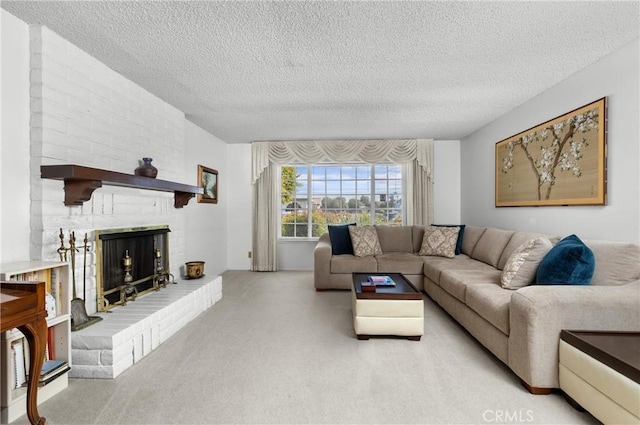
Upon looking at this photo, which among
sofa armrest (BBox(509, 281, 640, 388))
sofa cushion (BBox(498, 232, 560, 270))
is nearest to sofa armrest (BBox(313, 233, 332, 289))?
sofa cushion (BBox(498, 232, 560, 270))

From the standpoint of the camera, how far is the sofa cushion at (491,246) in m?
3.68

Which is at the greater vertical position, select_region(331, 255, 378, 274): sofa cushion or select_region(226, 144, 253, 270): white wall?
select_region(226, 144, 253, 270): white wall

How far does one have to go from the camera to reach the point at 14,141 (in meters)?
2.09

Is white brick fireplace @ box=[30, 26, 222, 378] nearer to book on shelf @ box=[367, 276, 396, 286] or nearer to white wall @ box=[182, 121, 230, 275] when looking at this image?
white wall @ box=[182, 121, 230, 275]

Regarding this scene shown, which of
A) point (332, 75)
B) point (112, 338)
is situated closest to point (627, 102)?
point (332, 75)

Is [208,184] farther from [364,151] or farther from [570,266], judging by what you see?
[570,266]

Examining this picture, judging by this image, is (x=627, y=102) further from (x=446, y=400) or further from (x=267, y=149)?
(x=267, y=149)

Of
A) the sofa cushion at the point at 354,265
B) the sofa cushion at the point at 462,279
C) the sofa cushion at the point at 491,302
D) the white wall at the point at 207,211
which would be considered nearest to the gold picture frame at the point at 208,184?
the white wall at the point at 207,211

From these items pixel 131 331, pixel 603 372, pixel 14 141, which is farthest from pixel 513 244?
pixel 14 141

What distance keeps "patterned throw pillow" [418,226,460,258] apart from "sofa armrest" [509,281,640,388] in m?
2.54

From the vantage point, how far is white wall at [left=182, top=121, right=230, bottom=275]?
14.7 ft

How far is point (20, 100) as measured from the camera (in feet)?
7.00

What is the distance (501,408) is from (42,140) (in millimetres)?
3297

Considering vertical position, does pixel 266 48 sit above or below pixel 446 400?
above
